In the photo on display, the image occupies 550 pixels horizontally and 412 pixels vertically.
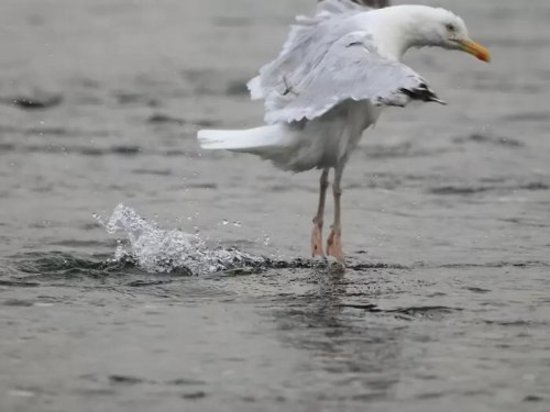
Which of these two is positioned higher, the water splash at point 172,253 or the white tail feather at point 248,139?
the white tail feather at point 248,139

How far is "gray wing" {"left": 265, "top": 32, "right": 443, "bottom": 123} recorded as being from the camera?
7.63 metres

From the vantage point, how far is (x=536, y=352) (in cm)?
703

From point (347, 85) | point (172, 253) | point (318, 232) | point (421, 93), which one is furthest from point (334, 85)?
point (172, 253)

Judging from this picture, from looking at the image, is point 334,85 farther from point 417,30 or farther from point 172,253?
point 172,253

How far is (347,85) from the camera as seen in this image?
8078 mm

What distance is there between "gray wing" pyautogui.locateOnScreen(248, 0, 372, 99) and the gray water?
109 cm

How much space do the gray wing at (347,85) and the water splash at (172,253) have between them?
39.1 inches

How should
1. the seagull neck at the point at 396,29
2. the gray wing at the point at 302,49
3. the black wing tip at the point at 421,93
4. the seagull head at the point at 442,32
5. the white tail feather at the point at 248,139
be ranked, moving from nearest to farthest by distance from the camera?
1. the black wing tip at the point at 421,93
2. the white tail feather at the point at 248,139
3. the seagull neck at the point at 396,29
4. the gray wing at the point at 302,49
5. the seagull head at the point at 442,32

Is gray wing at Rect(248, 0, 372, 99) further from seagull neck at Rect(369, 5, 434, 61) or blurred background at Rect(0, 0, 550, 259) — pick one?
blurred background at Rect(0, 0, 550, 259)

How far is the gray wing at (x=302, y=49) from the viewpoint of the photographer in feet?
29.0

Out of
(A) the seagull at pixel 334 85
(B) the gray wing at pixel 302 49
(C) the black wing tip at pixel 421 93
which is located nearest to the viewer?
(C) the black wing tip at pixel 421 93

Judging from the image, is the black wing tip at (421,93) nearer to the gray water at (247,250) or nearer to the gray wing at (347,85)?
the gray wing at (347,85)

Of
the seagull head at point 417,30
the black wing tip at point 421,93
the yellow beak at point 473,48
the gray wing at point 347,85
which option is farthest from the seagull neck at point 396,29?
the black wing tip at point 421,93

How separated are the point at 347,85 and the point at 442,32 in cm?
123
